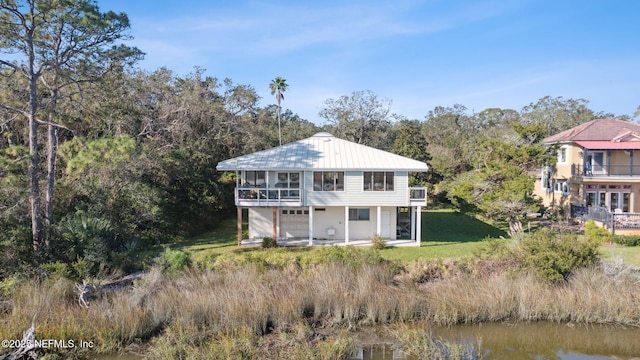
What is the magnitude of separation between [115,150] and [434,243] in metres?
15.6

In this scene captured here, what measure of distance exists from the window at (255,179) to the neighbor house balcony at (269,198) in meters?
0.94

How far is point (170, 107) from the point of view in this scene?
26422 millimetres

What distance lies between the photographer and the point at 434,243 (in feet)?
68.2

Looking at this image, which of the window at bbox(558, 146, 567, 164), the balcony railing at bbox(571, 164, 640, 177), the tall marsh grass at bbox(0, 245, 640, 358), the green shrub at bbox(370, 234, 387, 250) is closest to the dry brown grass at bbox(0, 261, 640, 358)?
the tall marsh grass at bbox(0, 245, 640, 358)

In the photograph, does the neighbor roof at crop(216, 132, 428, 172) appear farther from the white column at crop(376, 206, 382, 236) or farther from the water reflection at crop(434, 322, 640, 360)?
the water reflection at crop(434, 322, 640, 360)

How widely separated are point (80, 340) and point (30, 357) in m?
1.08

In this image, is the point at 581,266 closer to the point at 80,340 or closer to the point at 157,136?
the point at 80,340

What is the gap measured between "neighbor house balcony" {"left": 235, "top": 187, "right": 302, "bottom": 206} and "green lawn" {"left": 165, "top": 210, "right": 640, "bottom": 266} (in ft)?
7.65

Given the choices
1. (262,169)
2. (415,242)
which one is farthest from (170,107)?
(415,242)

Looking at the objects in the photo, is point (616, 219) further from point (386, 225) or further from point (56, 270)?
point (56, 270)

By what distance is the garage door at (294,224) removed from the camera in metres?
22.0

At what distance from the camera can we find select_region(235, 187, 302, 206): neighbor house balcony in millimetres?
20266

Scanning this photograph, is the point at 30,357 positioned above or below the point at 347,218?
below

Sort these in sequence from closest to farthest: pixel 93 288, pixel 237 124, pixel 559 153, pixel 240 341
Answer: pixel 240 341
pixel 93 288
pixel 559 153
pixel 237 124
